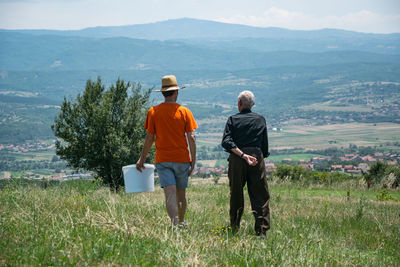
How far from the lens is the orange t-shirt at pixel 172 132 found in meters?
5.61

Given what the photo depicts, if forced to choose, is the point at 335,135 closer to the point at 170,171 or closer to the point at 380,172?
the point at 380,172

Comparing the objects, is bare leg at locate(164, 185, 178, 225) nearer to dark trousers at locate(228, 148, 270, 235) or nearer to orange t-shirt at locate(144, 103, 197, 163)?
orange t-shirt at locate(144, 103, 197, 163)

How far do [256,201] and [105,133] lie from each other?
51.7 ft

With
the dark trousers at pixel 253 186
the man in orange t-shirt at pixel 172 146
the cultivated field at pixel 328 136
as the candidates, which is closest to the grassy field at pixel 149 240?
the dark trousers at pixel 253 186

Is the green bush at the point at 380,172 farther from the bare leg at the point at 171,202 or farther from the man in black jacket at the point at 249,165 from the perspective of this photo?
the bare leg at the point at 171,202

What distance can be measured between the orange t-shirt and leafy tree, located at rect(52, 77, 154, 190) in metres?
14.6

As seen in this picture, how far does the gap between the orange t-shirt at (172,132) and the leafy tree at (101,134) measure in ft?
47.9

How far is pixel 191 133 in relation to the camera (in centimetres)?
566

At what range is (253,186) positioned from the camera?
6.13 m

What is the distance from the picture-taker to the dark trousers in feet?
19.8

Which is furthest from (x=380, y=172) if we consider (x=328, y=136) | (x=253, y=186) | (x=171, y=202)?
(x=328, y=136)

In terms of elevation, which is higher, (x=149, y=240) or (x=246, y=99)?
(x=246, y=99)

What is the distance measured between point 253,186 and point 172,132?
4.63 ft

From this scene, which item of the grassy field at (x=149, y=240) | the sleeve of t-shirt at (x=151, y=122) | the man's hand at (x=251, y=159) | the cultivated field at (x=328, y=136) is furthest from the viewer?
the cultivated field at (x=328, y=136)
